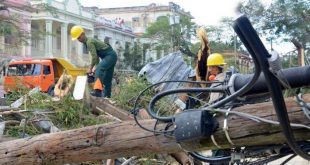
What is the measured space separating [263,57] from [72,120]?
14.5ft

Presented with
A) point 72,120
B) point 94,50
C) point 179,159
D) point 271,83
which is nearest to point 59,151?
point 271,83

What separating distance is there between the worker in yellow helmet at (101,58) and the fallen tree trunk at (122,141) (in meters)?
4.43

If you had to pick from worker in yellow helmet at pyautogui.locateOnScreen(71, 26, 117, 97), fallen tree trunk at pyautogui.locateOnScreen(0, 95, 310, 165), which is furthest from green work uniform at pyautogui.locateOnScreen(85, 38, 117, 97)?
fallen tree trunk at pyautogui.locateOnScreen(0, 95, 310, 165)

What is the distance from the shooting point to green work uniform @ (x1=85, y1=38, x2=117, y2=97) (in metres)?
8.04

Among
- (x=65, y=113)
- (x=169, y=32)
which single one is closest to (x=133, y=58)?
(x=169, y=32)

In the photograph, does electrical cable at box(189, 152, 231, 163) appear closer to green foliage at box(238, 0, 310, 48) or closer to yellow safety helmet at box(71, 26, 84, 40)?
yellow safety helmet at box(71, 26, 84, 40)

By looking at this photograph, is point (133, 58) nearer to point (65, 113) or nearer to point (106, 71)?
point (106, 71)

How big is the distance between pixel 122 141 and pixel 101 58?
215 inches

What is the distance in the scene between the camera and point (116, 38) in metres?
45.0

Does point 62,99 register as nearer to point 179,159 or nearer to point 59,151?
point 179,159

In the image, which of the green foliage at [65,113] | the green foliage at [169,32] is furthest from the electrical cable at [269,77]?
the green foliage at [169,32]

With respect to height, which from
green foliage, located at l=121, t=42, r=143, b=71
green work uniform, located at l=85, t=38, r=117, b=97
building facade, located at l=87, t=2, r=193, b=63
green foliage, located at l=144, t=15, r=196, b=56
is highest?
building facade, located at l=87, t=2, r=193, b=63

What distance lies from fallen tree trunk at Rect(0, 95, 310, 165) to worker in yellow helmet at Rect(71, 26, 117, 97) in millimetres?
4426

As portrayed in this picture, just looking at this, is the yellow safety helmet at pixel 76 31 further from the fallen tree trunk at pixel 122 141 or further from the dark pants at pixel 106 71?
the fallen tree trunk at pixel 122 141
